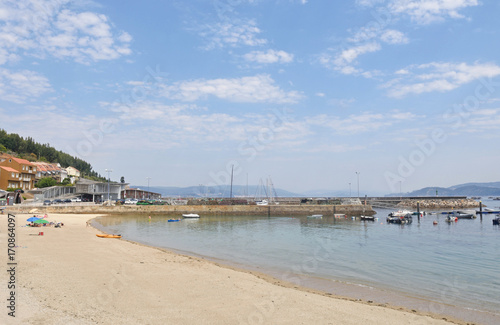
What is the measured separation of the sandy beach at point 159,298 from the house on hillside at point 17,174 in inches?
2706

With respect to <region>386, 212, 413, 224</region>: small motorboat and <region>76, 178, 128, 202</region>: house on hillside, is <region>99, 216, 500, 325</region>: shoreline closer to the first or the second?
<region>386, 212, 413, 224</region>: small motorboat

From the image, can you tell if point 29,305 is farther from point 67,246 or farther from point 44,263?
point 67,246

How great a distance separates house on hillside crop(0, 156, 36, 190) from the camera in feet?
244

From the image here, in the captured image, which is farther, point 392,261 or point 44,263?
point 392,261

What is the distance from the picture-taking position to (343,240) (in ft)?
126

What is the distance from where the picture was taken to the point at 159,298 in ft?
43.2

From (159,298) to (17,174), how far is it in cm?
8396

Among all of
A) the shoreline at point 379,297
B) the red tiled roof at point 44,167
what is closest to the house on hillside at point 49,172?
the red tiled roof at point 44,167

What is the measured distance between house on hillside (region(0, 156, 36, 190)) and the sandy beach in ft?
226

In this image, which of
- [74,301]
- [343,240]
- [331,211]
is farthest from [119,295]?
[331,211]

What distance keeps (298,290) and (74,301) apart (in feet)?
32.7

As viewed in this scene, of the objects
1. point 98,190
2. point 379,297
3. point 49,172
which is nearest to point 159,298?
point 379,297

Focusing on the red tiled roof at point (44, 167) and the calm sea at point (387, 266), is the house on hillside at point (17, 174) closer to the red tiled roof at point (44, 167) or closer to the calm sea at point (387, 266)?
the red tiled roof at point (44, 167)

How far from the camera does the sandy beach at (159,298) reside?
35.9 ft
